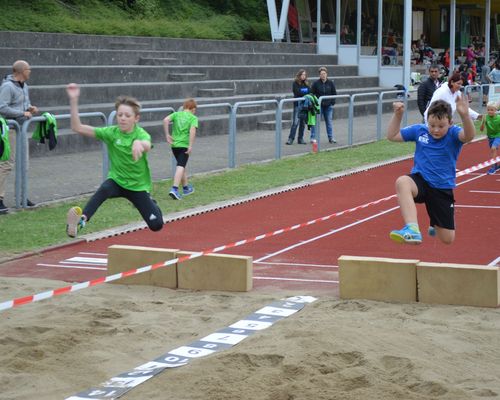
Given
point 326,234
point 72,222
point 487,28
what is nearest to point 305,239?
point 326,234

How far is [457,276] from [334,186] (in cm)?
919

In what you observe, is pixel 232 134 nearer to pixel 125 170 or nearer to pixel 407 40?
pixel 125 170

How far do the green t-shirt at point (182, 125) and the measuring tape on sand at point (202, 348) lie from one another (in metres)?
7.52

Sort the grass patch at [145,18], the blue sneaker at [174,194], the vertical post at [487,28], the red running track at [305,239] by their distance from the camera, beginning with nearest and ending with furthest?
the red running track at [305,239]
the blue sneaker at [174,194]
the grass patch at [145,18]
the vertical post at [487,28]

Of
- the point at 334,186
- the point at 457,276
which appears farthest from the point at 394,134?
the point at 334,186

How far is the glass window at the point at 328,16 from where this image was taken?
39.8 meters

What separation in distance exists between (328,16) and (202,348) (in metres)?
32.9

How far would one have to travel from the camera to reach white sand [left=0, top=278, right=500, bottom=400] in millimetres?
7230

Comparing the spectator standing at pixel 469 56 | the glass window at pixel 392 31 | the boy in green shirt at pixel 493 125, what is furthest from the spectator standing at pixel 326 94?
the spectator standing at pixel 469 56

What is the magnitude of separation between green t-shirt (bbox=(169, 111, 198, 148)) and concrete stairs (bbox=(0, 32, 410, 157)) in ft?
16.9

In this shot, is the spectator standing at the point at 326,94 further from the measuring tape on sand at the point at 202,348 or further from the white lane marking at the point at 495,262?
the measuring tape on sand at the point at 202,348

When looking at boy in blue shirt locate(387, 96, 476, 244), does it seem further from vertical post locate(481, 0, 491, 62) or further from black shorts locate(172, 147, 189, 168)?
vertical post locate(481, 0, 491, 62)

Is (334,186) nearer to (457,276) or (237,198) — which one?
(237,198)

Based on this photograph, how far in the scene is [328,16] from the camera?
40.1 m
